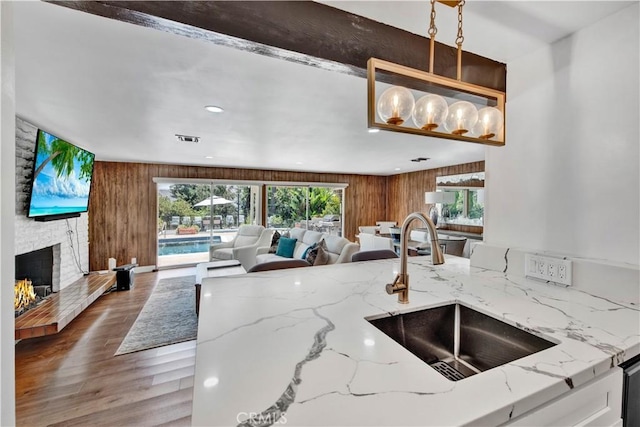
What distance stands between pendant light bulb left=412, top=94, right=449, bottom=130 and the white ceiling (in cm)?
43

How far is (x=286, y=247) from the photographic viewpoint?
500 cm

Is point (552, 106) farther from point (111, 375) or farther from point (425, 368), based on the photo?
point (111, 375)

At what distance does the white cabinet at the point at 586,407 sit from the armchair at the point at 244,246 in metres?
4.79

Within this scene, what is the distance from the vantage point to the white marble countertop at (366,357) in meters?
0.55

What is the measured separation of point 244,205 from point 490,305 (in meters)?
6.12

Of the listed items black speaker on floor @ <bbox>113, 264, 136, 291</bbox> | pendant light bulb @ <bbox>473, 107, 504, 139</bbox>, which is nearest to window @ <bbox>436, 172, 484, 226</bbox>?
pendant light bulb @ <bbox>473, 107, 504, 139</bbox>

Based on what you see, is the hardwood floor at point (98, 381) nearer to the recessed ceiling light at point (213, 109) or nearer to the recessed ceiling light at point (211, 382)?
the recessed ceiling light at point (211, 382)

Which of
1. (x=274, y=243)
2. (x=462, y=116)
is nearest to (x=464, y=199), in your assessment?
(x=274, y=243)

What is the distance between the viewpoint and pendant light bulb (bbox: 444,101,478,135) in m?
1.27

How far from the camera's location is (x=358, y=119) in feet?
9.20

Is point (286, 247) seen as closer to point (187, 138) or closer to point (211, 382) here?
point (187, 138)

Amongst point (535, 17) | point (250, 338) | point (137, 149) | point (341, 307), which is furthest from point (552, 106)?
point (137, 149)

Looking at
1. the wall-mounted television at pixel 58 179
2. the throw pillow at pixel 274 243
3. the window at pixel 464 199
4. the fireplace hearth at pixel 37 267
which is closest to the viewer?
the wall-mounted television at pixel 58 179

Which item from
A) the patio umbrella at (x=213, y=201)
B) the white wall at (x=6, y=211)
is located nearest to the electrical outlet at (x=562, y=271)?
the white wall at (x=6, y=211)
